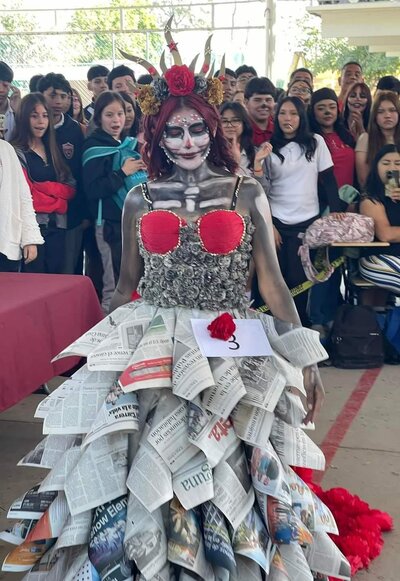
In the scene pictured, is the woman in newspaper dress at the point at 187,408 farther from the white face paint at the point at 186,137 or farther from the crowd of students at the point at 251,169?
the crowd of students at the point at 251,169

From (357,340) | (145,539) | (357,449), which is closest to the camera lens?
(145,539)

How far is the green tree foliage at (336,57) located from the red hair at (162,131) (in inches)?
1003

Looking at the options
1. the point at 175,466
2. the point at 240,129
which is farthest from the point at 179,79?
the point at 240,129

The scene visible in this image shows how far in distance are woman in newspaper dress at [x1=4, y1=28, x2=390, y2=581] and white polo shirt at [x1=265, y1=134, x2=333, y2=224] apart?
307 cm

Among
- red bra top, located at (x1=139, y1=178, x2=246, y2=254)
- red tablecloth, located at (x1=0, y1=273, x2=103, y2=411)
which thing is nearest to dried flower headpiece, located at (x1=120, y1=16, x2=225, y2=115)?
red bra top, located at (x1=139, y1=178, x2=246, y2=254)

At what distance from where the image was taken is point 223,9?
11352 mm

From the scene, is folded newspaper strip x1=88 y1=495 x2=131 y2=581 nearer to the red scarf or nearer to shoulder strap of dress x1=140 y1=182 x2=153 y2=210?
shoulder strap of dress x1=140 y1=182 x2=153 y2=210

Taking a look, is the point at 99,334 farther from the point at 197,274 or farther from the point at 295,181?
the point at 295,181

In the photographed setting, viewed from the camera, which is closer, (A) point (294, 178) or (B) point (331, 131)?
(A) point (294, 178)

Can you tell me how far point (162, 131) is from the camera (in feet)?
8.80

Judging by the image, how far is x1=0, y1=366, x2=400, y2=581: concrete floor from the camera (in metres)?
3.19

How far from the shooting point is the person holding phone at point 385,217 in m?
5.65

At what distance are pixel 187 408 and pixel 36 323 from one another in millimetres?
1146

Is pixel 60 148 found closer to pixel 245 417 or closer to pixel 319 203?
pixel 319 203
